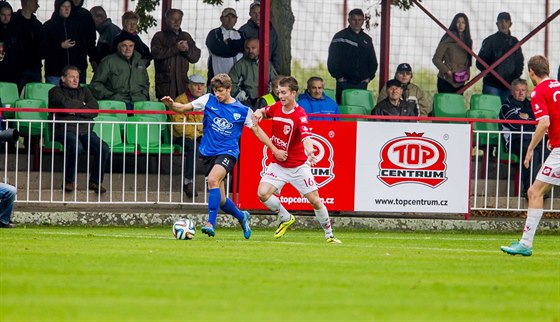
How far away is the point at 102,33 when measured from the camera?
2227 centimetres

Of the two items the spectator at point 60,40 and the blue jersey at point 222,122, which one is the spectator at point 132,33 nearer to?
the spectator at point 60,40

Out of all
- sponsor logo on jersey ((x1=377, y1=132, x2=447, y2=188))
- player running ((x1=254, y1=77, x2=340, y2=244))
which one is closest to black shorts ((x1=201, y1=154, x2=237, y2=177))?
player running ((x1=254, y1=77, x2=340, y2=244))

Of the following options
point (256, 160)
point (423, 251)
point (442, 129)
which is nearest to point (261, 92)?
point (256, 160)

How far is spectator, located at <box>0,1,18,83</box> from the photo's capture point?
21.3m

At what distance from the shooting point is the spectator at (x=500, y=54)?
2365 centimetres

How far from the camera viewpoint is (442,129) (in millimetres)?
19734

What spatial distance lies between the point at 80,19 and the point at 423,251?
918 cm

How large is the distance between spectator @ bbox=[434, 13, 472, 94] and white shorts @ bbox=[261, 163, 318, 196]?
23.6ft

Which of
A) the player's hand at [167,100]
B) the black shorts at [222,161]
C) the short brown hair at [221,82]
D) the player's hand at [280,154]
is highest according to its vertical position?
the short brown hair at [221,82]

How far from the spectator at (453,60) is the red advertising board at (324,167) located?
14.9 ft

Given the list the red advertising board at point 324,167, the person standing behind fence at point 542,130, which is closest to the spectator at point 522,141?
the red advertising board at point 324,167

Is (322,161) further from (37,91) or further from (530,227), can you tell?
(530,227)

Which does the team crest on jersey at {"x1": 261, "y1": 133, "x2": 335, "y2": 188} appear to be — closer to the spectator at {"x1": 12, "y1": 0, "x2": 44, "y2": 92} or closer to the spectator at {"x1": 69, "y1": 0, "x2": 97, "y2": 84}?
the spectator at {"x1": 69, "y1": 0, "x2": 97, "y2": 84}

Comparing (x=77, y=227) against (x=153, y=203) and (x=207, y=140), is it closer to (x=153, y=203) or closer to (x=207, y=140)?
(x=153, y=203)
